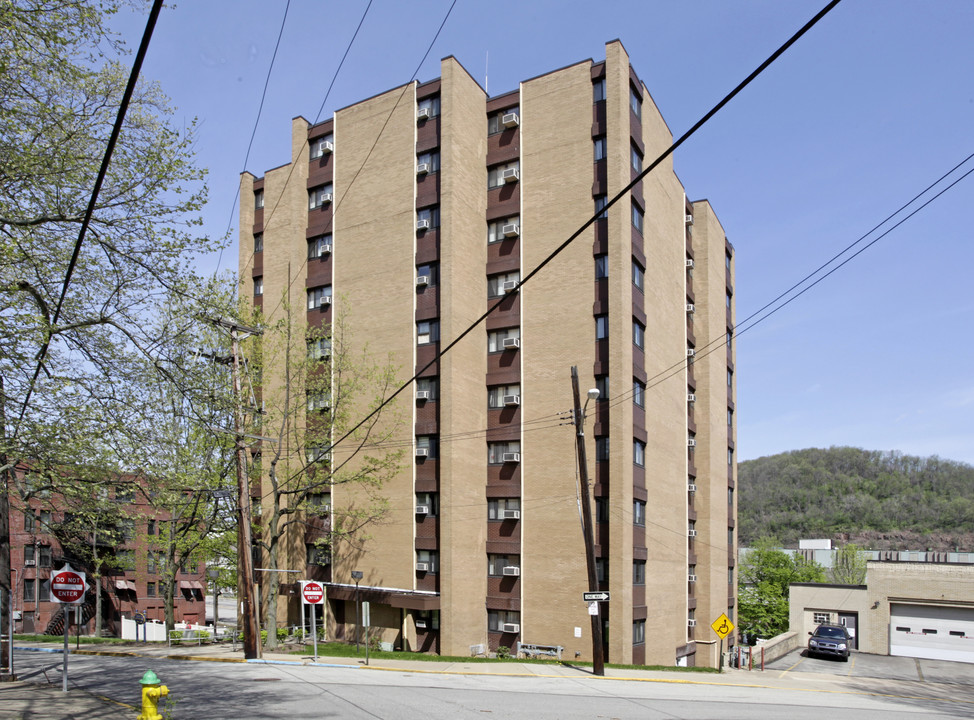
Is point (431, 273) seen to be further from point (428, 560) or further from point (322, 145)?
point (428, 560)

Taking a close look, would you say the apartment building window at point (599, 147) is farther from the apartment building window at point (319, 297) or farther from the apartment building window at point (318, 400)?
the apartment building window at point (318, 400)

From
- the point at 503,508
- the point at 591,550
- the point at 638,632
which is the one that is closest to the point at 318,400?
the point at 503,508

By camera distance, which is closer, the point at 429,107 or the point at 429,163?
the point at 429,163

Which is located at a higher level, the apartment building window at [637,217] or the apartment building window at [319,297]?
the apartment building window at [637,217]

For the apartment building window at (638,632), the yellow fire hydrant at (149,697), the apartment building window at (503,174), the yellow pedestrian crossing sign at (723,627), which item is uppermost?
the apartment building window at (503,174)

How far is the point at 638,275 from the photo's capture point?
3691 cm

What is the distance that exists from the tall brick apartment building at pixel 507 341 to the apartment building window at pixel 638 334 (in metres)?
0.23

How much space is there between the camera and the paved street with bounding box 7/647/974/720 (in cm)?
1507

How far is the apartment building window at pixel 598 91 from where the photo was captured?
120ft

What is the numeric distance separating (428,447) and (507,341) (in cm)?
596

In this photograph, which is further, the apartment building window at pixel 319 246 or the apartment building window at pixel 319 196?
the apartment building window at pixel 319 196

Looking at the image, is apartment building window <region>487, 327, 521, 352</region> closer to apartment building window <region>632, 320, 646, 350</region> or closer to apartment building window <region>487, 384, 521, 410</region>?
apartment building window <region>487, 384, 521, 410</region>

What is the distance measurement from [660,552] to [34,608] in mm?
48813

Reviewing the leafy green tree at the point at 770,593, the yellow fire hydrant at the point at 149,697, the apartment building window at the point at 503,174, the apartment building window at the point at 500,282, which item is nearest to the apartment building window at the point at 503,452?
the apartment building window at the point at 500,282
